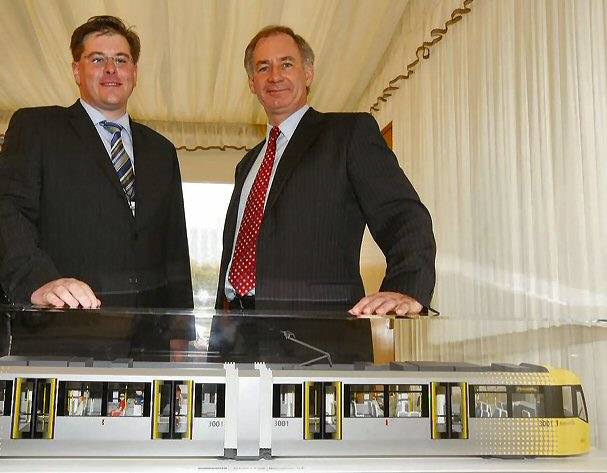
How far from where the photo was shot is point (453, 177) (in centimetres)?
353

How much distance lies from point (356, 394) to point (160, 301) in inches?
31.4

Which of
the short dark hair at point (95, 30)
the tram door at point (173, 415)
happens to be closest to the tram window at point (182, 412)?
the tram door at point (173, 415)

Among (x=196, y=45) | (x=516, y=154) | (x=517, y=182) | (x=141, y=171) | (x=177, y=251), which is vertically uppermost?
(x=196, y=45)

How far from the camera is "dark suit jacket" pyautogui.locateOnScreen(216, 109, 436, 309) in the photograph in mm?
1654

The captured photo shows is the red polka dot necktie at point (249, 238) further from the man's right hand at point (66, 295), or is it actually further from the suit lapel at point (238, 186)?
the man's right hand at point (66, 295)

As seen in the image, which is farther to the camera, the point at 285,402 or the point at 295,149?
the point at 295,149

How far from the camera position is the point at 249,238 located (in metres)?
1.83

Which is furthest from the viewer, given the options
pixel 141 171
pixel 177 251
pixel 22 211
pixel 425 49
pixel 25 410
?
pixel 425 49

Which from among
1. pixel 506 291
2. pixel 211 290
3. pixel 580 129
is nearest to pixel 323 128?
pixel 211 290

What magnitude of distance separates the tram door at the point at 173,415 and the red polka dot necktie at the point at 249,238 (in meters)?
0.65

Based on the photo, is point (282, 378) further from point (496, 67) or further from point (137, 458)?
point (496, 67)

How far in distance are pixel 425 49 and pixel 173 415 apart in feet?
10.5

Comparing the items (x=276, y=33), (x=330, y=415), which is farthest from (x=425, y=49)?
(x=330, y=415)

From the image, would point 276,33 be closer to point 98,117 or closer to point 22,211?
point 98,117
